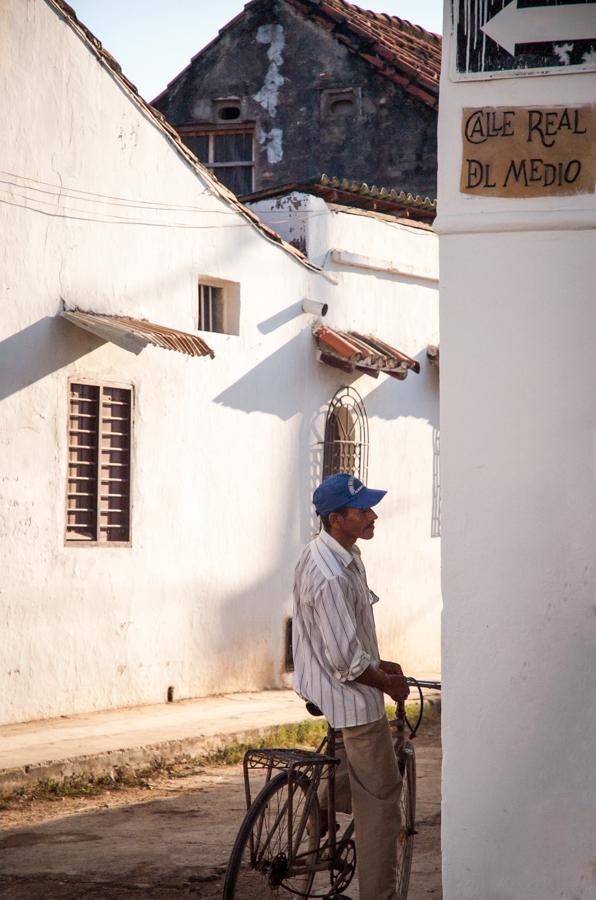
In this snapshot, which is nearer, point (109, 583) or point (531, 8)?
point (531, 8)

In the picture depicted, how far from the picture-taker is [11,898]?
256 inches

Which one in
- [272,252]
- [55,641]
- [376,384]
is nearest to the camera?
[55,641]

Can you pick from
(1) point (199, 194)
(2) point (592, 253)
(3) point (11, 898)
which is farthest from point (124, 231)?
(2) point (592, 253)

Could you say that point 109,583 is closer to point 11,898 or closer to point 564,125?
point 11,898

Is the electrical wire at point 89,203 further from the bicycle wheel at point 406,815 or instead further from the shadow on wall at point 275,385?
the bicycle wheel at point 406,815

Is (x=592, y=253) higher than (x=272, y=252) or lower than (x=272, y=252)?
lower

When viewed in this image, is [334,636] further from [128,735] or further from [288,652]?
[288,652]

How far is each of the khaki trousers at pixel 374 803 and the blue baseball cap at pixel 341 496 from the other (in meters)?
0.82

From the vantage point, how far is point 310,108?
20469 mm

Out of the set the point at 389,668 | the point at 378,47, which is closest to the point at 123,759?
the point at 389,668

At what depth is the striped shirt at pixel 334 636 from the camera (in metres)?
5.36

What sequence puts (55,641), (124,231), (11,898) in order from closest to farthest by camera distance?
(11,898) → (55,641) → (124,231)

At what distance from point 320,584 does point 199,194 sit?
27.4ft

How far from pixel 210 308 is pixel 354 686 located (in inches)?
335
